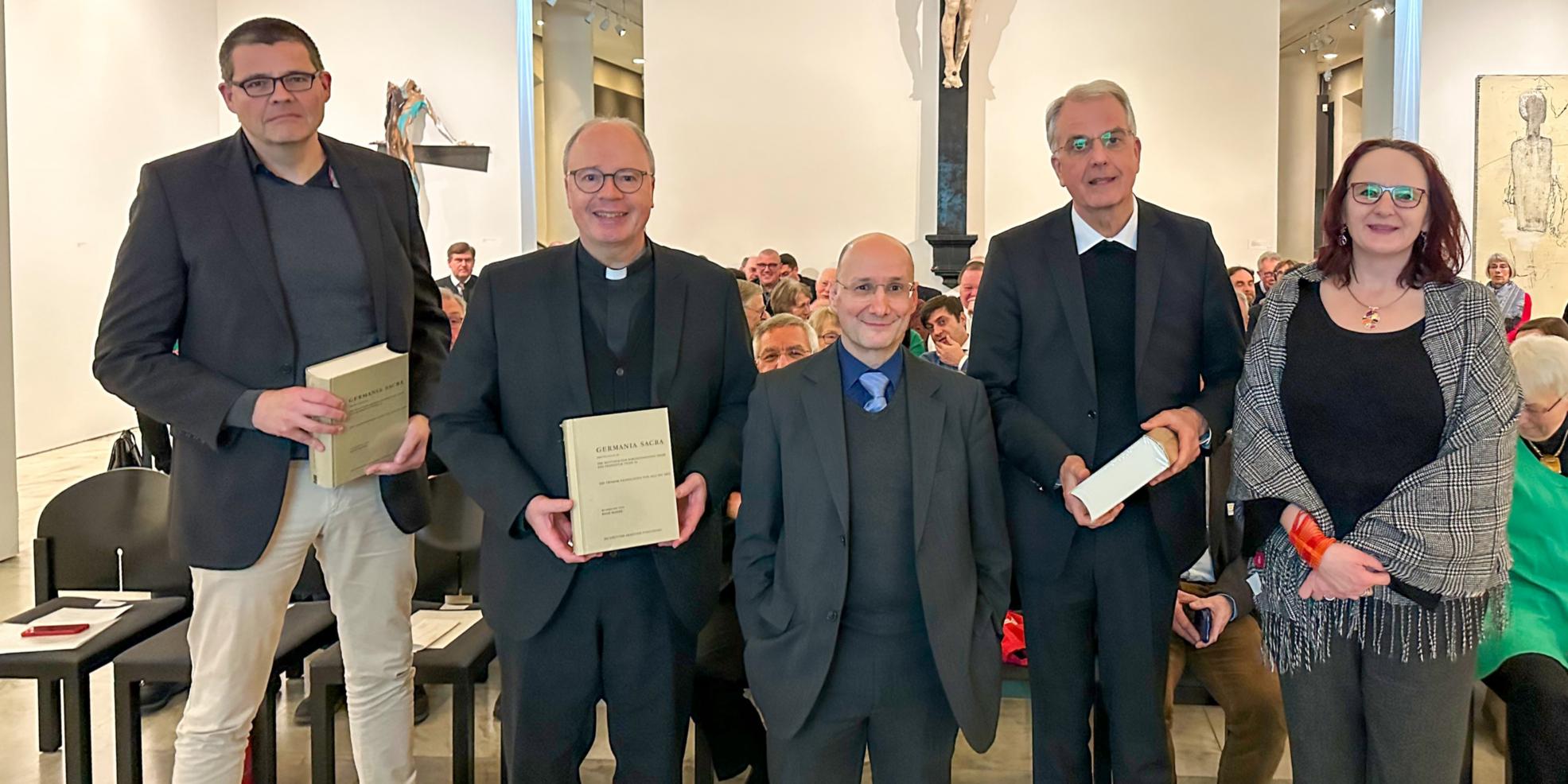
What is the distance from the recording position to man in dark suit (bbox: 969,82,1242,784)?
7.64 ft

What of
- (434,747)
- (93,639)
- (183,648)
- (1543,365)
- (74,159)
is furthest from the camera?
(74,159)

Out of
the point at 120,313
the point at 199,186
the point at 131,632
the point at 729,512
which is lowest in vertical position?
the point at 131,632

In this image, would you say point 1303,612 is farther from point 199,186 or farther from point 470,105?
point 470,105

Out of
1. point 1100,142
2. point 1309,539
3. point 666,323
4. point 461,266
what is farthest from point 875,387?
point 461,266

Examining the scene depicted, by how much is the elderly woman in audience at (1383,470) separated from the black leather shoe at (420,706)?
8.93 ft

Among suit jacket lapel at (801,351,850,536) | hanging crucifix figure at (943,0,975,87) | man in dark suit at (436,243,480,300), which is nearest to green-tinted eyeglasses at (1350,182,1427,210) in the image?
suit jacket lapel at (801,351,850,536)

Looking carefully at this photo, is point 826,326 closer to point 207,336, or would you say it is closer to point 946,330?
point 946,330

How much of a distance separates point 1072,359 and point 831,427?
1.80 ft

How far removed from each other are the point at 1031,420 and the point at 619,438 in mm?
818

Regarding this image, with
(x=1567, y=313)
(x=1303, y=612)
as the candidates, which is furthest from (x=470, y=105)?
(x=1303, y=612)

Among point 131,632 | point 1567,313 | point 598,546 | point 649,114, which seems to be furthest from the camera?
point 649,114

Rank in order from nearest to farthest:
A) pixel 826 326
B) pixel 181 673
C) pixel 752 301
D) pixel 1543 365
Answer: pixel 1543 365, pixel 181 673, pixel 826 326, pixel 752 301

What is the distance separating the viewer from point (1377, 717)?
2113 mm

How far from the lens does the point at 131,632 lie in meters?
3.15
